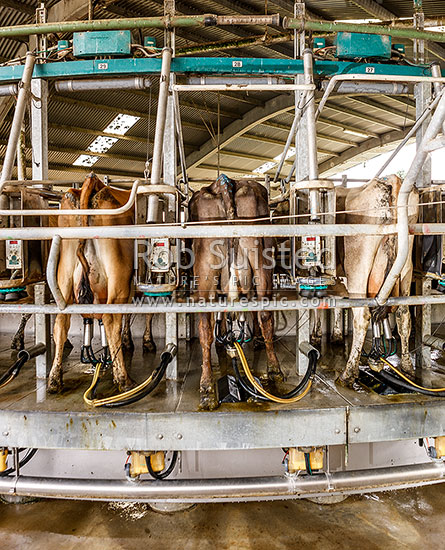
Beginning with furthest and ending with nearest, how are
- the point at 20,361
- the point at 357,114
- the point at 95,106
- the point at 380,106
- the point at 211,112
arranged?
the point at 357,114 → the point at 380,106 → the point at 211,112 → the point at 95,106 → the point at 20,361

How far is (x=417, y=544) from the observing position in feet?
8.50

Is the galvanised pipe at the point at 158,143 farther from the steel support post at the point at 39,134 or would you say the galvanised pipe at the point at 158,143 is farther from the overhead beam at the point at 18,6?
the overhead beam at the point at 18,6

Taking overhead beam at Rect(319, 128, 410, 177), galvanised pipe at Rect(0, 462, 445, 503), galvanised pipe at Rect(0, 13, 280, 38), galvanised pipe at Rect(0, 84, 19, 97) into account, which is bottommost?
galvanised pipe at Rect(0, 462, 445, 503)

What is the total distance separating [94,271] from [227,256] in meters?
1.09

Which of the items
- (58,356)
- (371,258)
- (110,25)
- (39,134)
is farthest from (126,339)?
(110,25)

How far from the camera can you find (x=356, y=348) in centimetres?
305

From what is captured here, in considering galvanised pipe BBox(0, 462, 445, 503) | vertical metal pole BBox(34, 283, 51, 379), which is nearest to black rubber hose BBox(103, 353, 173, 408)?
galvanised pipe BBox(0, 462, 445, 503)

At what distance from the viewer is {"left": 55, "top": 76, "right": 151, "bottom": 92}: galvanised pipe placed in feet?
12.5

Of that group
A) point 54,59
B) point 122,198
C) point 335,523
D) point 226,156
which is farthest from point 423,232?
point 226,156

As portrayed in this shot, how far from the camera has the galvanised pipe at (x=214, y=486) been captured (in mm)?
2393

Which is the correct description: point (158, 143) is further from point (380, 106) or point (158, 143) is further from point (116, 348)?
point (380, 106)

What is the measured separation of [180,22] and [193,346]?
135 inches

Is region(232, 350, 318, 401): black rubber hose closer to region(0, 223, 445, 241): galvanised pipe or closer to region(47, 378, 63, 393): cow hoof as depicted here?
region(0, 223, 445, 241): galvanised pipe

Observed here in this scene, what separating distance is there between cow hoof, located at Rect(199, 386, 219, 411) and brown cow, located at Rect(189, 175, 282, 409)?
0.14m
